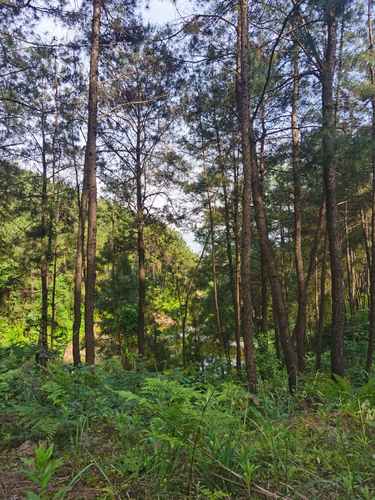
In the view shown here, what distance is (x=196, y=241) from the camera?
50.1 feet

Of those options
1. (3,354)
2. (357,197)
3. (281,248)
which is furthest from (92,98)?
(281,248)

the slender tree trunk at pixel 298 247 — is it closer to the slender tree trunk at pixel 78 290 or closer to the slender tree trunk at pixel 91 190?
the slender tree trunk at pixel 91 190

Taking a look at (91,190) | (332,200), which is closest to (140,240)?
(91,190)

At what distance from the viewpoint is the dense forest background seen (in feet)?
7.53

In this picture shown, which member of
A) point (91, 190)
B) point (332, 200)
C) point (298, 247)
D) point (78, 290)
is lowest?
point (78, 290)

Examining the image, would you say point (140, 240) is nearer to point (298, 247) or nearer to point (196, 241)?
point (196, 241)

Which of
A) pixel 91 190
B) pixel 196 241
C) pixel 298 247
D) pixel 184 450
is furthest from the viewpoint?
pixel 196 241

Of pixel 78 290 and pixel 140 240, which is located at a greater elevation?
pixel 140 240

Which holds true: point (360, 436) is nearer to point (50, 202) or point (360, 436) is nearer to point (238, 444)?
point (238, 444)

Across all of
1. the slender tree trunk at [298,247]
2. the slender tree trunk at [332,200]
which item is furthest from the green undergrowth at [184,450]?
the slender tree trunk at [298,247]

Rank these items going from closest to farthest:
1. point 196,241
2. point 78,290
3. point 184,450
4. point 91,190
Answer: point 184,450 → point 91,190 → point 78,290 → point 196,241

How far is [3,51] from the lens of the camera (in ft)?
24.4

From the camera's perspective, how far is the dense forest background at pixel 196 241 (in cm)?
229

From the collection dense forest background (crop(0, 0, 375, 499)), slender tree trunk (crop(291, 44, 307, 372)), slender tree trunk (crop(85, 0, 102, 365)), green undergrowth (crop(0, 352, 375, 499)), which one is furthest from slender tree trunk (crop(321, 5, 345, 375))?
slender tree trunk (crop(85, 0, 102, 365))
